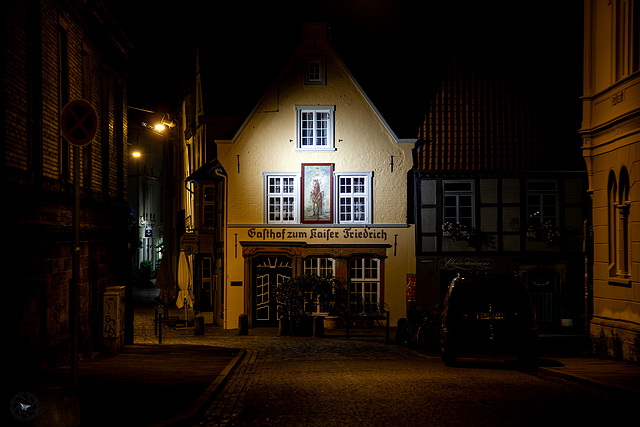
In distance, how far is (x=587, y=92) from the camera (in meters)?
18.4

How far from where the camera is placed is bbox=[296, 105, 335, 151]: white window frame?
32.2m

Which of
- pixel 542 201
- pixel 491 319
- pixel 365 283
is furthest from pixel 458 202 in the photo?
pixel 491 319

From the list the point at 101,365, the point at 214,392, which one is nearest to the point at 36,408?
the point at 214,392

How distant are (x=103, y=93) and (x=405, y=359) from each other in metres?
10.2

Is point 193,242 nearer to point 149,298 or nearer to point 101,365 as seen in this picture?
point 101,365

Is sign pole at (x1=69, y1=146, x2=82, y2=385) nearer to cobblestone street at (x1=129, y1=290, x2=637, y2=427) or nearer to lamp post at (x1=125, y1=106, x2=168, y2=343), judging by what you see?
cobblestone street at (x1=129, y1=290, x2=637, y2=427)

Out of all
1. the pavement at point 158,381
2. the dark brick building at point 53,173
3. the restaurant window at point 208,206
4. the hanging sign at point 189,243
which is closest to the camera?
the pavement at point 158,381

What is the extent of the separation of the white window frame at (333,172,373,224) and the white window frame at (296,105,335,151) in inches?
57.2

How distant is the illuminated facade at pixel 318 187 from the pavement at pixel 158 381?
9.47 metres

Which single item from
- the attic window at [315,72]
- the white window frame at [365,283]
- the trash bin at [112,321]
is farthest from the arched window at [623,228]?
the attic window at [315,72]

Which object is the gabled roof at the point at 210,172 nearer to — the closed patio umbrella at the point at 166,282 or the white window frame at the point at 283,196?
the white window frame at the point at 283,196

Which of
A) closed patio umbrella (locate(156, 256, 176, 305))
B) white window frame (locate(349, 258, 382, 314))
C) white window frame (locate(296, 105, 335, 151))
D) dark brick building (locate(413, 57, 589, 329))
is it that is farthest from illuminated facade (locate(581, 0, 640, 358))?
closed patio umbrella (locate(156, 256, 176, 305))

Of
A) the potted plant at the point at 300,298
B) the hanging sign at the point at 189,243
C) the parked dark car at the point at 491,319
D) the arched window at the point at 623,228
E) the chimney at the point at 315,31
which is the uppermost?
the chimney at the point at 315,31

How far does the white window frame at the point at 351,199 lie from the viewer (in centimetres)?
3212
